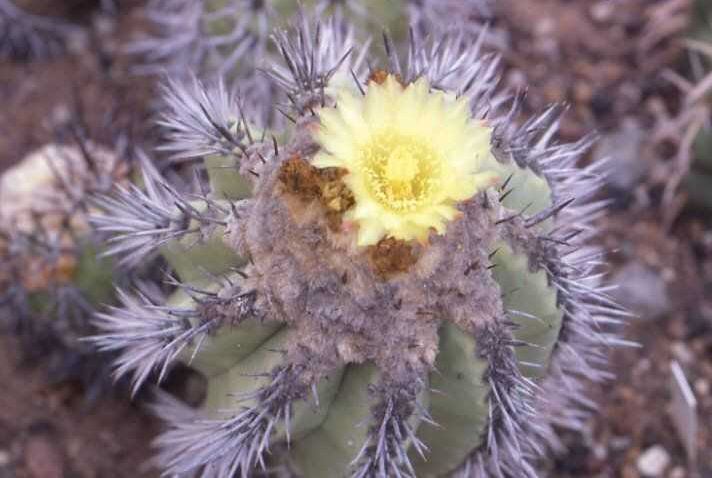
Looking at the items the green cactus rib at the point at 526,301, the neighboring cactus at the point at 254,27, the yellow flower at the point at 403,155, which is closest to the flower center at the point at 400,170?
the yellow flower at the point at 403,155

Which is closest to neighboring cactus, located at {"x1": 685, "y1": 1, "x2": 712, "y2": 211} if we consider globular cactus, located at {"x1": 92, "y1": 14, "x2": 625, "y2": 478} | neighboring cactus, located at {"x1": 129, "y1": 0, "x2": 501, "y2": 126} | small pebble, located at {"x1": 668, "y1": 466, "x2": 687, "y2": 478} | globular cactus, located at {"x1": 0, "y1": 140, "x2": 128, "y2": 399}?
neighboring cactus, located at {"x1": 129, "y1": 0, "x2": 501, "y2": 126}

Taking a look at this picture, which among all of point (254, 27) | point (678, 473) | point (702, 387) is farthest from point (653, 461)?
point (254, 27)

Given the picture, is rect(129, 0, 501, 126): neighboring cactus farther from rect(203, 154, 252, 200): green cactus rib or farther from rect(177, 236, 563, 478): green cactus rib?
rect(177, 236, 563, 478): green cactus rib

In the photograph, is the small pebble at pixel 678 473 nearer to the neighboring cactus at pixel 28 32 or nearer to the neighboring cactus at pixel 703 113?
the neighboring cactus at pixel 703 113

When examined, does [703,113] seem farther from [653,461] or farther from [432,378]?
[432,378]

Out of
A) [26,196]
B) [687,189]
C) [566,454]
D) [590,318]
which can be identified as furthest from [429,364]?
[687,189]

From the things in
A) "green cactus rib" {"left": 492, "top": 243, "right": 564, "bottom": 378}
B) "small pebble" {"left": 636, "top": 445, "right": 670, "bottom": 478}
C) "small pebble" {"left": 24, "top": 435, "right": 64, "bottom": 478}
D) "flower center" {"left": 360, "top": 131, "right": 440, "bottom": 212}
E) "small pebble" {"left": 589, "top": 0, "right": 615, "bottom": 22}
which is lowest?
"small pebble" {"left": 24, "top": 435, "right": 64, "bottom": 478}

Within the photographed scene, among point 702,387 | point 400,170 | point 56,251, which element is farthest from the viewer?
point 702,387
